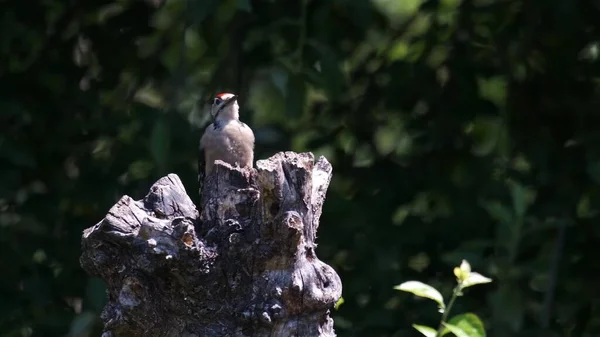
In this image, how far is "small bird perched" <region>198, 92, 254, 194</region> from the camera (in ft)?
15.1

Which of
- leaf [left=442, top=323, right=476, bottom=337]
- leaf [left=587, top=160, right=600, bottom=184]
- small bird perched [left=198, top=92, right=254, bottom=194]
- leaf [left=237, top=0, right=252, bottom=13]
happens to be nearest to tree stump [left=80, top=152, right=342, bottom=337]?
leaf [left=442, top=323, right=476, bottom=337]

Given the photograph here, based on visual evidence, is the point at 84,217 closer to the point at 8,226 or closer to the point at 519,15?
the point at 8,226

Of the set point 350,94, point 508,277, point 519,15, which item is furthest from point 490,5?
point 508,277

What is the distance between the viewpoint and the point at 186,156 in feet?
15.8

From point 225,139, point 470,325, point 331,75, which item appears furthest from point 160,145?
point 470,325

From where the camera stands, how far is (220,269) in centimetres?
244

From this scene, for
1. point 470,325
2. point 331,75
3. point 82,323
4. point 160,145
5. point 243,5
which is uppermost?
point 243,5

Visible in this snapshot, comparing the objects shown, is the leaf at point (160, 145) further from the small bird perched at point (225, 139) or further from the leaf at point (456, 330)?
the leaf at point (456, 330)

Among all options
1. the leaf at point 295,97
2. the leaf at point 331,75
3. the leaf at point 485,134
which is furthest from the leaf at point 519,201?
the leaf at point 295,97

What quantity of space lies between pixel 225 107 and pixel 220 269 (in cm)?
243

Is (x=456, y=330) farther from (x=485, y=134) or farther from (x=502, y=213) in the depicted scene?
(x=485, y=134)

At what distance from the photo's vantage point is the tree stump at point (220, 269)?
239 centimetres

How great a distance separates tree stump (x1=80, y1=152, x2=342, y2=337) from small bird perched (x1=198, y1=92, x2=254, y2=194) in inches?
80.7

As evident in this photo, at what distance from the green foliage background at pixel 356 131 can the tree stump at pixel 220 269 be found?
6.97 feet
